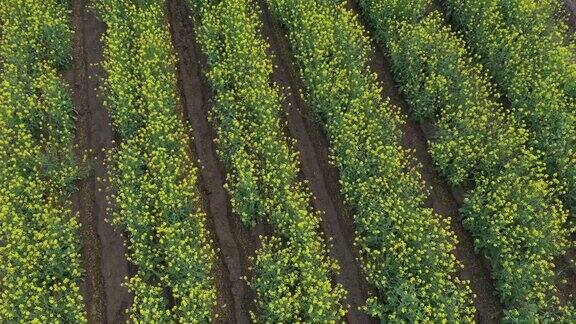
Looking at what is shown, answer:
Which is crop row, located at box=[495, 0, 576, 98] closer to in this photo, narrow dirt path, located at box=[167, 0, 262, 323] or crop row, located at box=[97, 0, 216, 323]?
narrow dirt path, located at box=[167, 0, 262, 323]

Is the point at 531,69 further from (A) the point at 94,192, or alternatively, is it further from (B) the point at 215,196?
(A) the point at 94,192

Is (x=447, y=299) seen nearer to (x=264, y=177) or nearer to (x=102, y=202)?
(x=264, y=177)

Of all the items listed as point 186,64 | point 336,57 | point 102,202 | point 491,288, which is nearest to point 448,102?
point 336,57

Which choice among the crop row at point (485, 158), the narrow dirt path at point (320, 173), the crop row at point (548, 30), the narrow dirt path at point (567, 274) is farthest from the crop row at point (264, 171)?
the crop row at point (548, 30)

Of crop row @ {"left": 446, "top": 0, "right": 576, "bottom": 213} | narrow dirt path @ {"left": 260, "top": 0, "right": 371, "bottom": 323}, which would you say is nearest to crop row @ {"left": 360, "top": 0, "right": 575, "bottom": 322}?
crop row @ {"left": 446, "top": 0, "right": 576, "bottom": 213}

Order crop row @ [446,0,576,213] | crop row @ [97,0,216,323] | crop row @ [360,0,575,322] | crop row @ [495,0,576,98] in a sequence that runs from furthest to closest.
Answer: crop row @ [495,0,576,98]
crop row @ [446,0,576,213]
crop row @ [360,0,575,322]
crop row @ [97,0,216,323]

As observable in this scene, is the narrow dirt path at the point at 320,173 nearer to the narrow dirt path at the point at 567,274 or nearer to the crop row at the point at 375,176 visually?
the crop row at the point at 375,176
